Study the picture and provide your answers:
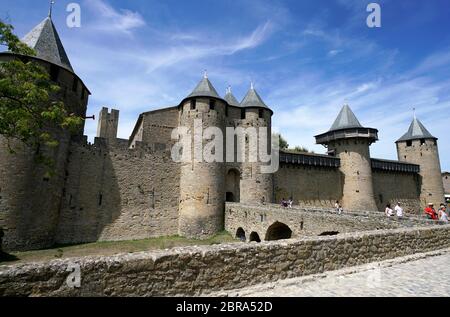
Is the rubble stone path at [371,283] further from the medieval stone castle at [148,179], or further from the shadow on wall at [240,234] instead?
the medieval stone castle at [148,179]

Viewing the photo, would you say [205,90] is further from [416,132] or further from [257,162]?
[416,132]

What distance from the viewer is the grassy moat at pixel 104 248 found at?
11.3 metres

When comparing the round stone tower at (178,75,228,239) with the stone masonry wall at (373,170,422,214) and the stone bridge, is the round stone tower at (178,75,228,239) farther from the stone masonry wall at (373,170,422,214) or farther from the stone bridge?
the stone masonry wall at (373,170,422,214)

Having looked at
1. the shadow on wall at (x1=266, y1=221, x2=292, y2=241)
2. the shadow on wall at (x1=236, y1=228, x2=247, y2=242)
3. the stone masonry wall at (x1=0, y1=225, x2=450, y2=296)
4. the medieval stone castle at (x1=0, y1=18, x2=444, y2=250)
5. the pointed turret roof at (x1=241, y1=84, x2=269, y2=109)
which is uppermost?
the pointed turret roof at (x1=241, y1=84, x2=269, y2=109)

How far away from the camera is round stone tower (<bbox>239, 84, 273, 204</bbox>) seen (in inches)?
779

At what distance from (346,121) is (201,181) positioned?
1814 centimetres

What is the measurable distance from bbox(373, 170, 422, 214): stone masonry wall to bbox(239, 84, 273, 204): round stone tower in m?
14.7

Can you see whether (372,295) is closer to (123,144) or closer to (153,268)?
(153,268)

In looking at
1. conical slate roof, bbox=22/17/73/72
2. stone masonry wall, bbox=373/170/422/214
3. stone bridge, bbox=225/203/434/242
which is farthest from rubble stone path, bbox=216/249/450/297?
stone masonry wall, bbox=373/170/422/214

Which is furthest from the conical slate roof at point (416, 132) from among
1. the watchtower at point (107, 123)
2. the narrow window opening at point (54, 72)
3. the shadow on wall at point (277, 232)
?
the narrow window opening at point (54, 72)

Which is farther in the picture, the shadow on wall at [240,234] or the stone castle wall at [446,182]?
the stone castle wall at [446,182]

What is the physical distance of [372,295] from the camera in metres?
3.63

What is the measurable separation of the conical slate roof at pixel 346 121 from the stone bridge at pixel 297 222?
52.5ft
